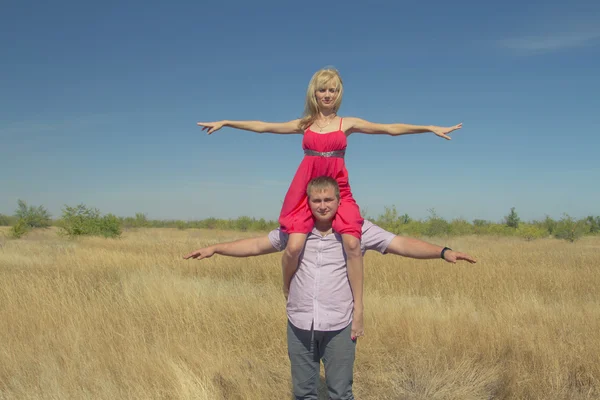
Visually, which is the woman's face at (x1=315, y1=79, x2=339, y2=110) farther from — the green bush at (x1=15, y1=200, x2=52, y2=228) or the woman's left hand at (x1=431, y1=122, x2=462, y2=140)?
the green bush at (x1=15, y1=200, x2=52, y2=228)

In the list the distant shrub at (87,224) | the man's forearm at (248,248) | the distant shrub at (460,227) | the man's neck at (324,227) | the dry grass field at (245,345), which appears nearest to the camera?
the man's neck at (324,227)

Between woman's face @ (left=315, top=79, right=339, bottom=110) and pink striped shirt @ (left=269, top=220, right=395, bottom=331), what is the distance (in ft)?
2.80

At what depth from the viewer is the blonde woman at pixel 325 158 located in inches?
104

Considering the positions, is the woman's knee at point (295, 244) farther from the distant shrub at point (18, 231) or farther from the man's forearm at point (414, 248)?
the distant shrub at point (18, 231)

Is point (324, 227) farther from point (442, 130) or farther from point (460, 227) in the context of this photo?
point (460, 227)

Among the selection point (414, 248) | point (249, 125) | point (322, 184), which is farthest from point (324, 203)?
point (249, 125)

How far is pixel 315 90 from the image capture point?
3006 millimetres

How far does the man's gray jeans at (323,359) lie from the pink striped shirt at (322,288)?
0.25 feet

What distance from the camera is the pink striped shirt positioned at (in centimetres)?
261

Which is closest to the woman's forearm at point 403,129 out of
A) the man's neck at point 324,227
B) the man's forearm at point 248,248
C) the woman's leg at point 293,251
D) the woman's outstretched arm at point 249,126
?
the woman's outstretched arm at point 249,126

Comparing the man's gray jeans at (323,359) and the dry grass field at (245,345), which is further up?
the man's gray jeans at (323,359)

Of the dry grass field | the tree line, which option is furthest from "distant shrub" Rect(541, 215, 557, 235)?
the dry grass field

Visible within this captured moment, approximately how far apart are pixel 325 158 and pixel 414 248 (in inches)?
30.0

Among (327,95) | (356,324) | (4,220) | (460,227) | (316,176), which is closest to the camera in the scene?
(356,324)
